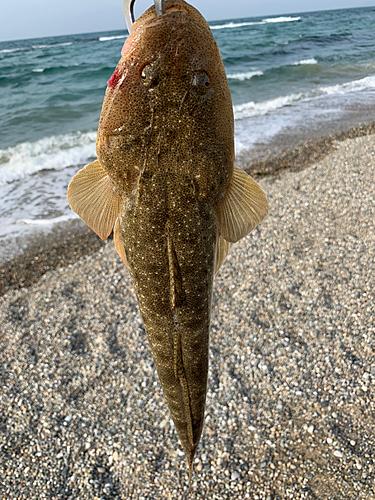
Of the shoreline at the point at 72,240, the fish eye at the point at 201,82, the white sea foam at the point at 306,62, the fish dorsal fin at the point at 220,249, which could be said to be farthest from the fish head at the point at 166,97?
the white sea foam at the point at 306,62

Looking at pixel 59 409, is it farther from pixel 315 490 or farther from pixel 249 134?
pixel 249 134

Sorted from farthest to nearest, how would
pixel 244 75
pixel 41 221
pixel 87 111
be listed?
pixel 244 75, pixel 87 111, pixel 41 221

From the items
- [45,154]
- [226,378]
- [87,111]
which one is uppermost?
[87,111]

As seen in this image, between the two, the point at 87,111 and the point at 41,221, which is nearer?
the point at 41,221

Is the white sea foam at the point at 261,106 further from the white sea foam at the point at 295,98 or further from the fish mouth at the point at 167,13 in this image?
the fish mouth at the point at 167,13

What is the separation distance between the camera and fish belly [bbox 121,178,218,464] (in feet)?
5.76

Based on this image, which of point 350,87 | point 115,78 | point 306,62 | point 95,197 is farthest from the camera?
point 306,62

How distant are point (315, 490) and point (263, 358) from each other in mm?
1503

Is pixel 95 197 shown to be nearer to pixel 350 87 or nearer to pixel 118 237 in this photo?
pixel 118 237

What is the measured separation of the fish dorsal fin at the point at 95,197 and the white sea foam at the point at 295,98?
13977 mm

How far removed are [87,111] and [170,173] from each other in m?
16.5

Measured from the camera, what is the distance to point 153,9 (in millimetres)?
1760

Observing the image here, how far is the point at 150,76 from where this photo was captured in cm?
167

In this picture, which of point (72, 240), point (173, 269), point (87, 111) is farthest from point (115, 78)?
point (87, 111)
